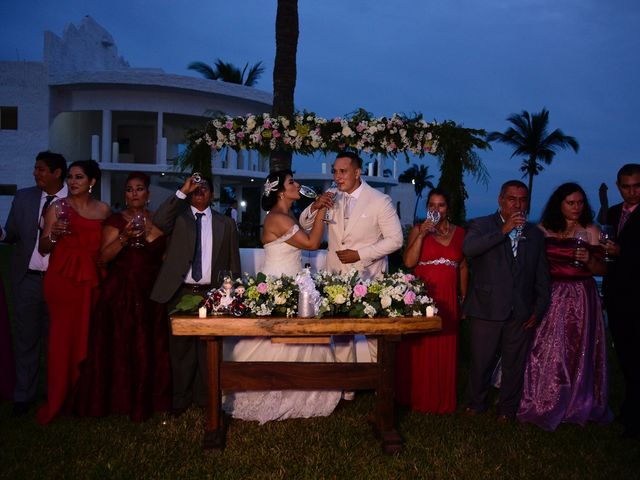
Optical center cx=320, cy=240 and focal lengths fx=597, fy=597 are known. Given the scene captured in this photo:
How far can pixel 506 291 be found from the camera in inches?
216

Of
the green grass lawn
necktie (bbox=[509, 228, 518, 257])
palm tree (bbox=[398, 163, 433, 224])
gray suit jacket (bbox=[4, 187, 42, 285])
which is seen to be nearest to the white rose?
the green grass lawn

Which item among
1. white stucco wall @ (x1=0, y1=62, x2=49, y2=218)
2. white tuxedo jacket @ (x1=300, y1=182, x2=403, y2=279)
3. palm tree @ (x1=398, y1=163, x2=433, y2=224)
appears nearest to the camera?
white tuxedo jacket @ (x1=300, y1=182, x2=403, y2=279)

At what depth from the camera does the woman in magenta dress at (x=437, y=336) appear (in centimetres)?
586

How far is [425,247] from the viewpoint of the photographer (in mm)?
5957

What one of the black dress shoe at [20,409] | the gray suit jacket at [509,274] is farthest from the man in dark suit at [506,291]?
the black dress shoe at [20,409]

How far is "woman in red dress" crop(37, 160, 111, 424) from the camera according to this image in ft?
17.6

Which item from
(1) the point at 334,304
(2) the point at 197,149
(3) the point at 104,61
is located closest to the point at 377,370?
(1) the point at 334,304

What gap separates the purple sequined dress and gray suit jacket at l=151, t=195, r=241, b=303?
299cm

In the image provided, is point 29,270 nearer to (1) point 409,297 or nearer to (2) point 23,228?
(2) point 23,228

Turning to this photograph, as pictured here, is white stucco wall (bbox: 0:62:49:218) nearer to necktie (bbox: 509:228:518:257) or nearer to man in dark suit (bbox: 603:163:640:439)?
necktie (bbox: 509:228:518:257)

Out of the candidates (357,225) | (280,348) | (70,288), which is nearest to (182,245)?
(70,288)

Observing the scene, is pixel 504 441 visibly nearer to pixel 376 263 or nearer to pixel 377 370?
pixel 377 370

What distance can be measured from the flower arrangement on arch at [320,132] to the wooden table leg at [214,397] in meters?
4.08

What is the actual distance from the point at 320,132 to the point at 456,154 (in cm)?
194
